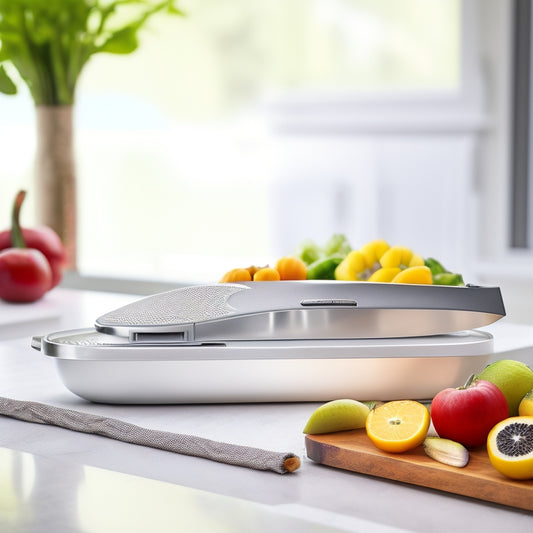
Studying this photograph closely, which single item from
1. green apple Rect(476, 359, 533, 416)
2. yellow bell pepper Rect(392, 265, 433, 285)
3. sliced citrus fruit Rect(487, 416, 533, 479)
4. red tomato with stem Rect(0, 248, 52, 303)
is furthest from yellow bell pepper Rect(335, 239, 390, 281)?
red tomato with stem Rect(0, 248, 52, 303)

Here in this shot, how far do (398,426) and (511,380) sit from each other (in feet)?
0.43

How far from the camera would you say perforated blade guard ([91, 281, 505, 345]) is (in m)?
0.92

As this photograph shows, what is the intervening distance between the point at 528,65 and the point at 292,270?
2.53 meters

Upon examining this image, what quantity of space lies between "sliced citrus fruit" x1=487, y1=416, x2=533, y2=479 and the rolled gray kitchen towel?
0.15 m

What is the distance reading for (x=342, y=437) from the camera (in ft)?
2.56

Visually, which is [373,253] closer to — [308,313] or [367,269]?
[367,269]

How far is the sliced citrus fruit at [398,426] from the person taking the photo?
74 centimetres

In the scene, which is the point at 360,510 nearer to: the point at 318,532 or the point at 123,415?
the point at 318,532

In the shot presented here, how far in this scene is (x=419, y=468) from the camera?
2.34ft

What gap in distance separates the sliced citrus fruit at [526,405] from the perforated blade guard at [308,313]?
138 millimetres

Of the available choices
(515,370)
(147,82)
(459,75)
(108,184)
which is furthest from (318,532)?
(108,184)

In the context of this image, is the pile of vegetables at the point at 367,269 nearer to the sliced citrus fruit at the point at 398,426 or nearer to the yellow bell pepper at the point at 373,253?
the yellow bell pepper at the point at 373,253

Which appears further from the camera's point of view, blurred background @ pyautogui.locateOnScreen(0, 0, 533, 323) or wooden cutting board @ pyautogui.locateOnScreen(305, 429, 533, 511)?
blurred background @ pyautogui.locateOnScreen(0, 0, 533, 323)

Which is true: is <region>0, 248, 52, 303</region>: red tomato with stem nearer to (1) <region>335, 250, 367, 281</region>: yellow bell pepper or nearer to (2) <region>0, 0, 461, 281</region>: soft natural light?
(1) <region>335, 250, 367, 281</region>: yellow bell pepper
